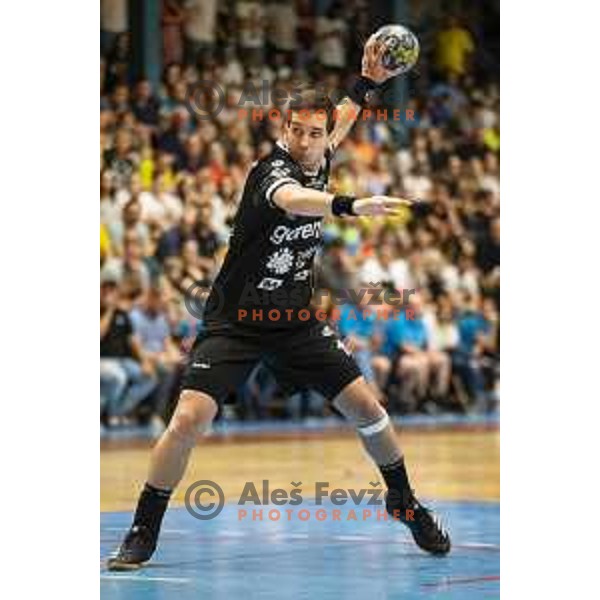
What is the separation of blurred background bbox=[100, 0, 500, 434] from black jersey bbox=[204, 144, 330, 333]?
8791 millimetres

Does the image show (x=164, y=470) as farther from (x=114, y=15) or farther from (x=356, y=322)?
(x=114, y=15)

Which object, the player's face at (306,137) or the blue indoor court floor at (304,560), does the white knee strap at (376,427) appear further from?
the player's face at (306,137)

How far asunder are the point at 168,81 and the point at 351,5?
4.52m

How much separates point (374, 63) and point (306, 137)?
4.16ft

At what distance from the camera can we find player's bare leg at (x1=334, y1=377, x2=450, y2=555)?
10.0 meters

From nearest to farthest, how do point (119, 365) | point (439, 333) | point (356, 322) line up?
point (119, 365) < point (356, 322) < point (439, 333)

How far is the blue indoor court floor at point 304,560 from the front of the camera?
9156 mm

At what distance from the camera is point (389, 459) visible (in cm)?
1025

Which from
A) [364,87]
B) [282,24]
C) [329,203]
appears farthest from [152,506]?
[282,24]

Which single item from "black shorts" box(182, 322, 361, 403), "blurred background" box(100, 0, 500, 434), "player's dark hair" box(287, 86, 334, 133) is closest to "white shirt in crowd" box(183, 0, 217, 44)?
"blurred background" box(100, 0, 500, 434)

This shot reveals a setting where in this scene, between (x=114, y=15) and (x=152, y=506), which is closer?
(x=152, y=506)

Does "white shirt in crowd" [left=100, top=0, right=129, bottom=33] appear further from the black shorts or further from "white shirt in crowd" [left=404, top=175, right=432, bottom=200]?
the black shorts

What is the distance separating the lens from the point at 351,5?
25.2 m

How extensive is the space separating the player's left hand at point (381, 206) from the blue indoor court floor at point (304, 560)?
2.32 meters
